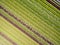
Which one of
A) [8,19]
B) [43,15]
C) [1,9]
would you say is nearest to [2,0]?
[1,9]

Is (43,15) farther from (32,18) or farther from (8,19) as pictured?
(8,19)

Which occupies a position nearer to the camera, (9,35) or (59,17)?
(9,35)

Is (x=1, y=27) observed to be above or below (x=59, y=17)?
below

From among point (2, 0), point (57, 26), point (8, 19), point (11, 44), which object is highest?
point (57, 26)

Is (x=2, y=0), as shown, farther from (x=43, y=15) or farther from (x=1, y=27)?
(x=43, y=15)

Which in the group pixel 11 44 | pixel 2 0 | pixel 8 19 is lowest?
pixel 11 44

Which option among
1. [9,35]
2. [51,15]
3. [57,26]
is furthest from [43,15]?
[9,35]

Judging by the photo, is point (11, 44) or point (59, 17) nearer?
point (11, 44)

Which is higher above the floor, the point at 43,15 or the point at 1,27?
the point at 43,15
